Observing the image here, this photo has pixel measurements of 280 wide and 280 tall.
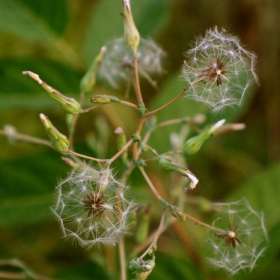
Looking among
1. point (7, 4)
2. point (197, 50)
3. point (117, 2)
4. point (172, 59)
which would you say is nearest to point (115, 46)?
point (197, 50)

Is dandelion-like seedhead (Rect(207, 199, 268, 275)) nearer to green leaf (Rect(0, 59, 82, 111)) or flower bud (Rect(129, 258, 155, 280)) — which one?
flower bud (Rect(129, 258, 155, 280))

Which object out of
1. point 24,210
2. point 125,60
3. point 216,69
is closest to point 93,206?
point 216,69

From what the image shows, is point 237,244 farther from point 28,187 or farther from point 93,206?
point 28,187

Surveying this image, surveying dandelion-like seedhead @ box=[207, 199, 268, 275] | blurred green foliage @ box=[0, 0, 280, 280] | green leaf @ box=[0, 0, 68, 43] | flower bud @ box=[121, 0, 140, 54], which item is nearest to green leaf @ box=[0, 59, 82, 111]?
blurred green foliage @ box=[0, 0, 280, 280]

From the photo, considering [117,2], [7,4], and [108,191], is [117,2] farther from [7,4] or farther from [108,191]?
[108,191]

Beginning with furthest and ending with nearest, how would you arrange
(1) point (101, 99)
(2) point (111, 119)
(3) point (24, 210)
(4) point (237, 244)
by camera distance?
1. (2) point (111, 119)
2. (3) point (24, 210)
3. (4) point (237, 244)
4. (1) point (101, 99)

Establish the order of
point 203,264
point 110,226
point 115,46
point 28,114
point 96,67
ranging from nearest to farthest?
1. point 110,226
2. point 96,67
3. point 115,46
4. point 203,264
5. point 28,114

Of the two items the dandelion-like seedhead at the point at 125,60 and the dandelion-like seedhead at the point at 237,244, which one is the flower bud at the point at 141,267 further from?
the dandelion-like seedhead at the point at 125,60
